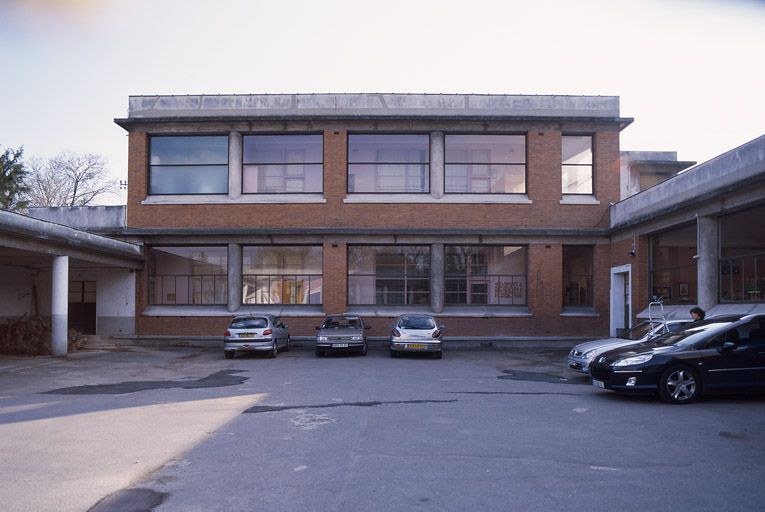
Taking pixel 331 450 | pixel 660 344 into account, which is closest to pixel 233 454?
pixel 331 450

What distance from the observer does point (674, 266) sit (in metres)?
21.1

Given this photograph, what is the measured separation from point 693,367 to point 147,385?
1122 cm

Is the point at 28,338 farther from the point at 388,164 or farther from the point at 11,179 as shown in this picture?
the point at 11,179

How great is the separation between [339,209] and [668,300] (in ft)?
41.4

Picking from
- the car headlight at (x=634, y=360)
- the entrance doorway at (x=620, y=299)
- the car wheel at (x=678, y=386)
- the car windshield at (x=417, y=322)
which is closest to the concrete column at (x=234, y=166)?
the car windshield at (x=417, y=322)

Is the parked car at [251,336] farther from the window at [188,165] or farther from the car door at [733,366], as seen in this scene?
the car door at [733,366]

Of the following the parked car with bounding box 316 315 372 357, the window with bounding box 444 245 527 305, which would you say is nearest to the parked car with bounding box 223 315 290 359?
the parked car with bounding box 316 315 372 357

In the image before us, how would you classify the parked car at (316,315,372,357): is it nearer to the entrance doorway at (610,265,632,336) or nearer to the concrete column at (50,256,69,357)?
the concrete column at (50,256,69,357)

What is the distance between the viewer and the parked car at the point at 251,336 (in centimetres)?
2147

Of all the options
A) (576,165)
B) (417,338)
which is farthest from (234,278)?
(576,165)

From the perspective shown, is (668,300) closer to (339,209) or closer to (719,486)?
(339,209)

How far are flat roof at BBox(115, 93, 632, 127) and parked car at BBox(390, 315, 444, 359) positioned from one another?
928 cm

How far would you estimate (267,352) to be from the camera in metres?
22.9

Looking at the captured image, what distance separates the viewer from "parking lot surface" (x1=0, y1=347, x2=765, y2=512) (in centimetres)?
592
